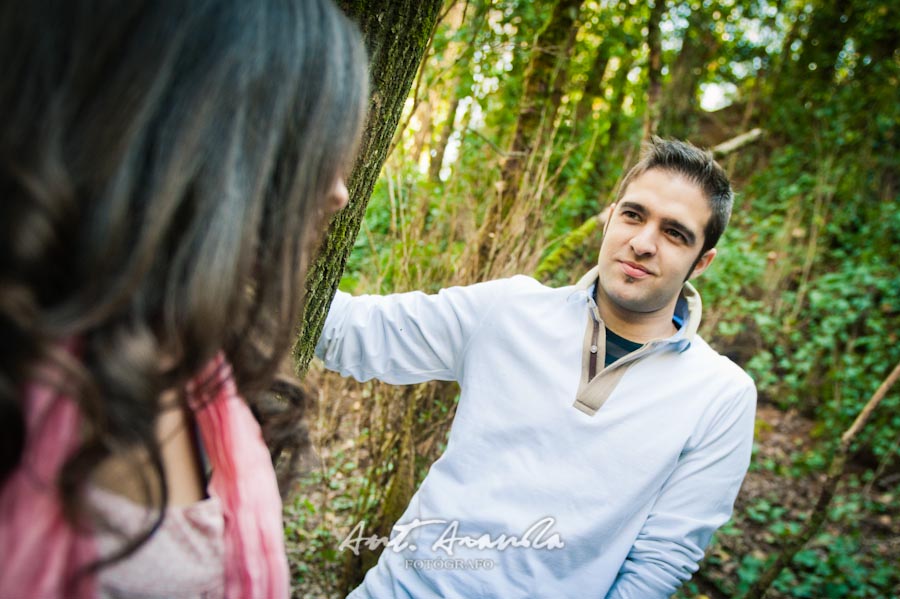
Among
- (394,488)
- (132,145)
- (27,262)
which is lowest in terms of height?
(394,488)

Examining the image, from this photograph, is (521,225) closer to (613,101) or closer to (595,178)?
(595,178)

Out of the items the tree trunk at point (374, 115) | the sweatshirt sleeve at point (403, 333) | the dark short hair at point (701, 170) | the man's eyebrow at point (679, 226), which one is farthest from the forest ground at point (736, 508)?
the dark short hair at point (701, 170)

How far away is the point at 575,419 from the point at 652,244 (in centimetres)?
67

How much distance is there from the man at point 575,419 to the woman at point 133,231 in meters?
0.94

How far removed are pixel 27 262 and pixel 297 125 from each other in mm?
372

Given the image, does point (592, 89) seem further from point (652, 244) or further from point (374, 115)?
point (374, 115)

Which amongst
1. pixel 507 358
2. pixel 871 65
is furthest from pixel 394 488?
pixel 871 65

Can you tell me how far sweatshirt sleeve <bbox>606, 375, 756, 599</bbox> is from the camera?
1.64 metres

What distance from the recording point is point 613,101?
284 inches

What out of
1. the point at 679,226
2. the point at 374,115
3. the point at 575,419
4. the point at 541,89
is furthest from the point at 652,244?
the point at 541,89

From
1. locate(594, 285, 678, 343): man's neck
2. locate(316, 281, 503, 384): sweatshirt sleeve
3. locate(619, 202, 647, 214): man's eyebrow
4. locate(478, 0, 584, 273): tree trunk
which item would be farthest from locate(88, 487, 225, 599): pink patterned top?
locate(478, 0, 584, 273): tree trunk

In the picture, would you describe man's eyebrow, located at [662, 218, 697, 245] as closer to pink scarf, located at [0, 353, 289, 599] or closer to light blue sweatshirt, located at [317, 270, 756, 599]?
light blue sweatshirt, located at [317, 270, 756, 599]

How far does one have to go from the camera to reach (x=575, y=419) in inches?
66.6

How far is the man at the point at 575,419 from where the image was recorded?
5.36 feet
